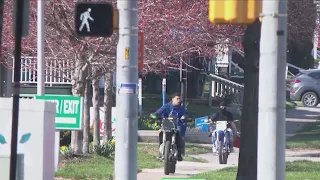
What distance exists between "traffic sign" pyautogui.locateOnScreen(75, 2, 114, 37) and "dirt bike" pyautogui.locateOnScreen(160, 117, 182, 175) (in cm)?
670

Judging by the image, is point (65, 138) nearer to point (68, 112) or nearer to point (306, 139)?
point (306, 139)

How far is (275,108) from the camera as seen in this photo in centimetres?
675

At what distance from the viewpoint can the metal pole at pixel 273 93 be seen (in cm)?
674

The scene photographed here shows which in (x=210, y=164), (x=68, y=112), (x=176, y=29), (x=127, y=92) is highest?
(x=176, y=29)

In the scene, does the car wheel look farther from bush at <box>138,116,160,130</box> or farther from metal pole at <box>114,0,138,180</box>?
metal pole at <box>114,0,138,180</box>

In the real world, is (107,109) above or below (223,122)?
above

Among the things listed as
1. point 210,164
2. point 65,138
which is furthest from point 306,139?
point 65,138

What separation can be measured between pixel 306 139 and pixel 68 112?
45.0ft

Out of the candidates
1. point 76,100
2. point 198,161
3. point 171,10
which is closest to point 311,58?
point 198,161

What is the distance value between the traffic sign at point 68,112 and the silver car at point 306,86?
23220mm

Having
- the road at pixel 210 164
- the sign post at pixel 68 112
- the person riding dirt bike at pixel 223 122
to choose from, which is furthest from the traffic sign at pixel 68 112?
the person riding dirt bike at pixel 223 122

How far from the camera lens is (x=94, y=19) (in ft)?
26.1

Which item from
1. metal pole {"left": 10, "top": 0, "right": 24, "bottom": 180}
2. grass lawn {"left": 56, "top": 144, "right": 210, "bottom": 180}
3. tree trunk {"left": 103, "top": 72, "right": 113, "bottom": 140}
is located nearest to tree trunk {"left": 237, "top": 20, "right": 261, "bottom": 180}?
grass lawn {"left": 56, "top": 144, "right": 210, "bottom": 180}

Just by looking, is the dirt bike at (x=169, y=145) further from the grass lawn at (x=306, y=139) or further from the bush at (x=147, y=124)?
the bush at (x=147, y=124)
